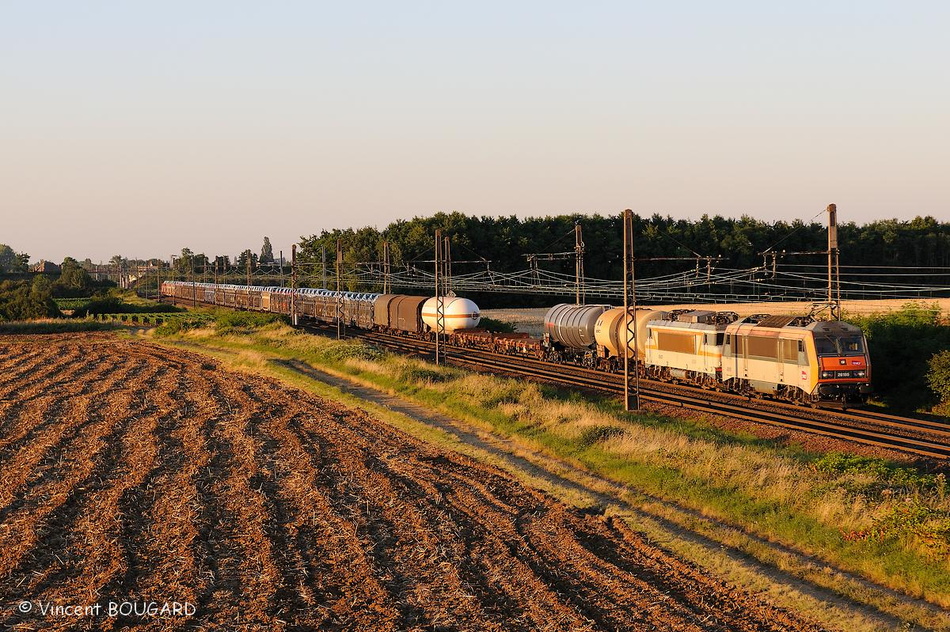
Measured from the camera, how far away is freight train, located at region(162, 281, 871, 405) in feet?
108

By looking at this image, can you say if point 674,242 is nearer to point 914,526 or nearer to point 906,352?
point 906,352

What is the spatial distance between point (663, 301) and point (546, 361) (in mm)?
78097

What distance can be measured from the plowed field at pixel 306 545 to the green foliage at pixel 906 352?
2228cm

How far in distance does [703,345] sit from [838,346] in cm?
774

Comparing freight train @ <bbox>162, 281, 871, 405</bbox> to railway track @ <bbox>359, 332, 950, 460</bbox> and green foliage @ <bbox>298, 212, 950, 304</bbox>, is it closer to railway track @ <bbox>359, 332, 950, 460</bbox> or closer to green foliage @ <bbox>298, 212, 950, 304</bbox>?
railway track @ <bbox>359, 332, 950, 460</bbox>

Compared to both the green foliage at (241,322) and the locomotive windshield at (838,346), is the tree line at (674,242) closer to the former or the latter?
the green foliage at (241,322)

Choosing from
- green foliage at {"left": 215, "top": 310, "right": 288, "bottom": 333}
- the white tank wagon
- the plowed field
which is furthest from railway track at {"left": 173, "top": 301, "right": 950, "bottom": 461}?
green foliage at {"left": 215, "top": 310, "right": 288, "bottom": 333}

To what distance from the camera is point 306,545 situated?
16.9 meters

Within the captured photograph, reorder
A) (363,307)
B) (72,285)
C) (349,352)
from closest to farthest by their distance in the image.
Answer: (349,352)
(363,307)
(72,285)

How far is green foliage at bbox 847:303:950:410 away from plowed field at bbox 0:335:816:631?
22277 millimetres

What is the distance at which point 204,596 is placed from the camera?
551 inches

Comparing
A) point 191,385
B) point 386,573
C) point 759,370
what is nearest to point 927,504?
point 386,573

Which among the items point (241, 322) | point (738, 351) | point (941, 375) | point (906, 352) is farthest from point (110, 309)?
point (941, 375)

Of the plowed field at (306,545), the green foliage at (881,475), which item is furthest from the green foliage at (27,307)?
the green foliage at (881,475)
